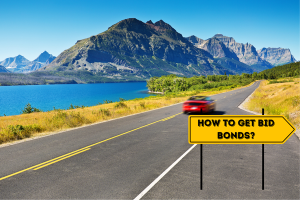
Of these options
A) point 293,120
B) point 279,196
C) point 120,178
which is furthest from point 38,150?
point 293,120

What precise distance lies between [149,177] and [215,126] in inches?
96.5

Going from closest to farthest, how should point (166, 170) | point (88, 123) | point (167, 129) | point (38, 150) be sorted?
point (166, 170) → point (38, 150) → point (167, 129) → point (88, 123)

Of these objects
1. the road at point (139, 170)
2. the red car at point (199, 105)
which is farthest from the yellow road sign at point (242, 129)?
the red car at point (199, 105)

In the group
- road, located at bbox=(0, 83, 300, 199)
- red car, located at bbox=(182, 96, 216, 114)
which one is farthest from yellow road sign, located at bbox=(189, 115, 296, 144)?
red car, located at bbox=(182, 96, 216, 114)

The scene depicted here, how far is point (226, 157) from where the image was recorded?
7266mm

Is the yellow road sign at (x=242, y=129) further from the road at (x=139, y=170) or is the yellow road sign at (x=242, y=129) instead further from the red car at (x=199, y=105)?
the red car at (x=199, y=105)

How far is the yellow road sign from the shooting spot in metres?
4.42

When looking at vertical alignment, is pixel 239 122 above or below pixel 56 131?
above

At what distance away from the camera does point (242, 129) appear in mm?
4426

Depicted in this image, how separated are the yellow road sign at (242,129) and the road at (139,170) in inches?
54.1

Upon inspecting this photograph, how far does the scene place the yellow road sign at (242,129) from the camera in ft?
14.5

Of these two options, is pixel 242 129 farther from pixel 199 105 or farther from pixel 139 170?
pixel 199 105

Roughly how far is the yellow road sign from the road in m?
1.37

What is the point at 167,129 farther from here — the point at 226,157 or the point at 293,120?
the point at 293,120
